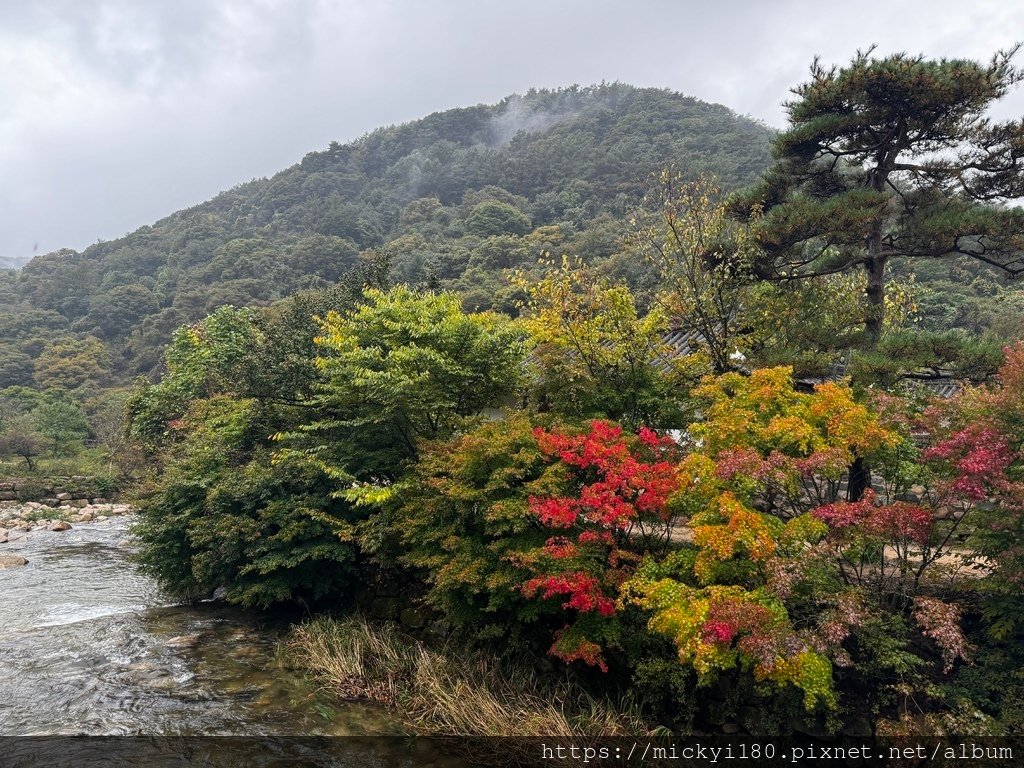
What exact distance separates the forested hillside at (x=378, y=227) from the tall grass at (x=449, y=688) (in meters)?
33.5

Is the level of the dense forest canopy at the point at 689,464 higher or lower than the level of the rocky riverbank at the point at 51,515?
higher

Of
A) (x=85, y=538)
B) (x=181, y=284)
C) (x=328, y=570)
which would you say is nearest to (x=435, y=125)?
(x=181, y=284)

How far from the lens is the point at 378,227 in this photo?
90.4 m

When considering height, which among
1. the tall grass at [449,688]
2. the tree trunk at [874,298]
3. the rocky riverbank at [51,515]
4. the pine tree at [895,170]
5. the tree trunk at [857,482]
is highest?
the pine tree at [895,170]

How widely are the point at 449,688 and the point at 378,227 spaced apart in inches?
3503

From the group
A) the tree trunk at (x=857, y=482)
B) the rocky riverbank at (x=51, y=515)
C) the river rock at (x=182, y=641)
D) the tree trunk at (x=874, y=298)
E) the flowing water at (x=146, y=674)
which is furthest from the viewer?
the rocky riverbank at (x=51, y=515)

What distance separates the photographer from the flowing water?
26.7 ft

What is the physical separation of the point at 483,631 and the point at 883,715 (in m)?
5.09

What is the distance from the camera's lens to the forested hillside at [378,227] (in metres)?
60.8

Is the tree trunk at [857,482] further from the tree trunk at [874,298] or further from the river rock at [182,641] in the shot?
the river rock at [182,641]

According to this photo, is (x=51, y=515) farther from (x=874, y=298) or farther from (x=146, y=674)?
(x=874, y=298)

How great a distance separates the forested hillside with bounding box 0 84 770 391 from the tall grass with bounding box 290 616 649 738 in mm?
33512

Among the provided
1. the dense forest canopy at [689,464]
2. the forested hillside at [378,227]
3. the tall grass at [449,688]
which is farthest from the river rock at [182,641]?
the forested hillside at [378,227]

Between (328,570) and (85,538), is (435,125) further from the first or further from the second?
(328,570)
